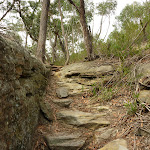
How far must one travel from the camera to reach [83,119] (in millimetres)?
3029

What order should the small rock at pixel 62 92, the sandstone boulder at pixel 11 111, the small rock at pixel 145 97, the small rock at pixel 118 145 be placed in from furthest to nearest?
1. the small rock at pixel 62 92
2. the small rock at pixel 145 97
3. the small rock at pixel 118 145
4. the sandstone boulder at pixel 11 111

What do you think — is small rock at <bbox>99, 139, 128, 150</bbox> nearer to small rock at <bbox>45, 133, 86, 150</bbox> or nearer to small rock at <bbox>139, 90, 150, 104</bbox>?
small rock at <bbox>45, 133, 86, 150</bbox>

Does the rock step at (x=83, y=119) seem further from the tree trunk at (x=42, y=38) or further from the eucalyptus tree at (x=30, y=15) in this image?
the eucalyptus tree at (x=30, y=15)

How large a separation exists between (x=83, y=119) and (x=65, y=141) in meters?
0.72

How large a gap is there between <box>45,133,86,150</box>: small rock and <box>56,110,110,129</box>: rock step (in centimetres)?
37

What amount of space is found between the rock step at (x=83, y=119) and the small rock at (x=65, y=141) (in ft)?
1.21

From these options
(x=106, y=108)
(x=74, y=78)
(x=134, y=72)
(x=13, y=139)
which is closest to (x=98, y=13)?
(x=74, y=78)

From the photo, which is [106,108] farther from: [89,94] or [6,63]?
[6,63]

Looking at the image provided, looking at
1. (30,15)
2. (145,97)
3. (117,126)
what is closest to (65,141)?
(117,126)

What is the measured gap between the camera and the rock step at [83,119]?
2.87 m

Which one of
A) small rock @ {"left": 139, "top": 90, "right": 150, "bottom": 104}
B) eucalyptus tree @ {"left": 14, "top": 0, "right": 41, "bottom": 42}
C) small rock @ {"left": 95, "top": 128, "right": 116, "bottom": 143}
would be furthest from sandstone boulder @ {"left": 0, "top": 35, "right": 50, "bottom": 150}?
eucalyptus tree @ {"left": 14, "top": 0, "right": 41, "bottom": 42}

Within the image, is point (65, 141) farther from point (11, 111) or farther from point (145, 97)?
point (145, 97)

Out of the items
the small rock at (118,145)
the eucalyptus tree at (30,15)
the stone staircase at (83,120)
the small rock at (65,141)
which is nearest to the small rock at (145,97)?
the stone staircase at (83,120)

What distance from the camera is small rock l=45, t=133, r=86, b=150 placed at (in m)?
2.33
